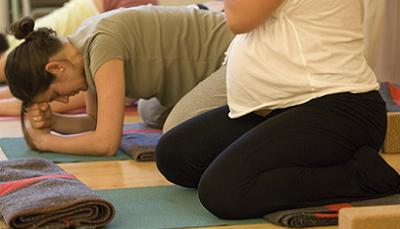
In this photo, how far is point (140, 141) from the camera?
8.04 feet

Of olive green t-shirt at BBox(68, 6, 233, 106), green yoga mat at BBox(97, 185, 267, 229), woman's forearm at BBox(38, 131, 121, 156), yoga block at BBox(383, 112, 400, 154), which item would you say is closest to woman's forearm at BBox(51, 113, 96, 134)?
woman's forearm at BBox(38, 131, 121, 156)

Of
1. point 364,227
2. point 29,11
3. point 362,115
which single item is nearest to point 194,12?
point 362,115

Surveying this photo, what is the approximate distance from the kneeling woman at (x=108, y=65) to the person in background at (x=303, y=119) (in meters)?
0.63

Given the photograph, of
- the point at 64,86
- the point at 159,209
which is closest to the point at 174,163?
the point at 159,209

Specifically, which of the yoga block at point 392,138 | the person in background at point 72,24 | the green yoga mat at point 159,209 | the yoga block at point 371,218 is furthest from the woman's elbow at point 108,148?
the yoga block at point 371,218

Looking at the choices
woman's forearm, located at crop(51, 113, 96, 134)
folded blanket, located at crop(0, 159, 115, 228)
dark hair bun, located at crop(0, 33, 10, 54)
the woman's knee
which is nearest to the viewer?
folded blanket, located at crop(0, 159, 115, 228)

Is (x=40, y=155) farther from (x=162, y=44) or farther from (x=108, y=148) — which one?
(x=162, y=44)

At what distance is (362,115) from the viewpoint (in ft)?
5.27

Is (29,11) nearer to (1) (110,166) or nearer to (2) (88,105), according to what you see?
(2) (88,105)

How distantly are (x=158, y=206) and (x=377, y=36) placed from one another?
56.0 inches

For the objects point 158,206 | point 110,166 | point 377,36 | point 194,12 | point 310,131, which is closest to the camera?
point 310,131

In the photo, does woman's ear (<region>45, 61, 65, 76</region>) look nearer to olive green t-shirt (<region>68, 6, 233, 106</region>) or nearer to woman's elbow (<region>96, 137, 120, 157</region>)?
olive green t-shirt (<region>68, 6, 233, 106</region>)

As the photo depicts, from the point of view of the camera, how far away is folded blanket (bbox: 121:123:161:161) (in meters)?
2.28

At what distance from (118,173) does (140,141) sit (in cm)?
34
